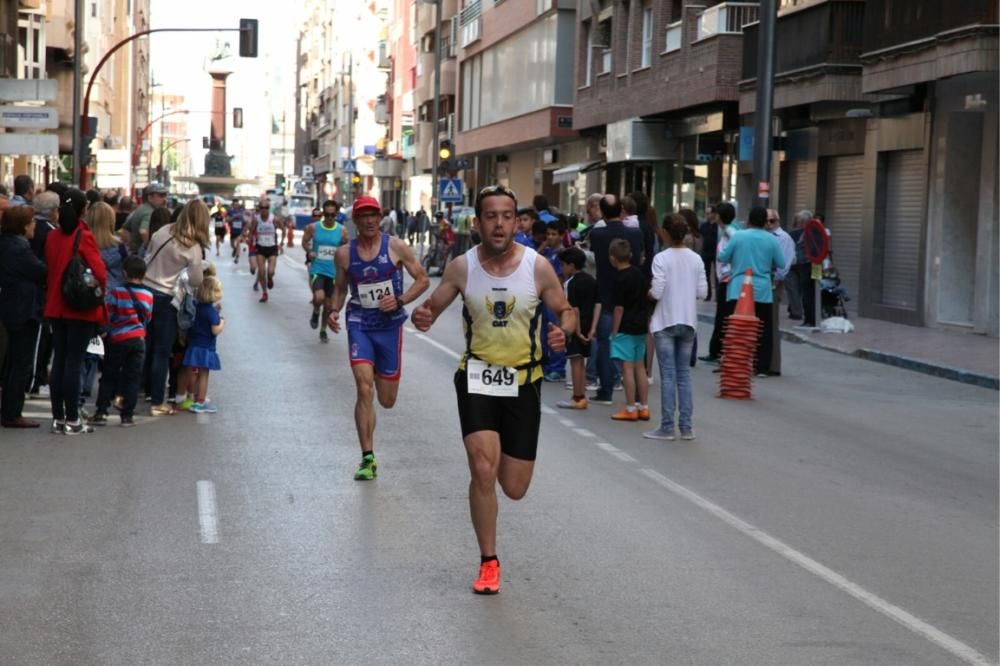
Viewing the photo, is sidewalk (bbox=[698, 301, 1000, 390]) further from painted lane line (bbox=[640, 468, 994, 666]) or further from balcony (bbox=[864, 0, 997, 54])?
painted lane line (bbox=[640, 468, 994, 666])

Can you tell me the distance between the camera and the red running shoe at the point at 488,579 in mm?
7441

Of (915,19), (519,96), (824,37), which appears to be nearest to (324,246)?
(915,19)

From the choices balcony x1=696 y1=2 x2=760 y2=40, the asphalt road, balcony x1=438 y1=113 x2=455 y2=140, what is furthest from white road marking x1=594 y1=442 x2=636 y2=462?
balcony x1=438 y1=113 x2=455 y2=140

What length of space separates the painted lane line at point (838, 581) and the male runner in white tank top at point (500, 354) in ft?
5.19

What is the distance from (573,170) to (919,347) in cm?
2501

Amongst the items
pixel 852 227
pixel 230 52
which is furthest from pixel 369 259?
pixel 230 52

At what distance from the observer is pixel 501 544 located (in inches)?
341

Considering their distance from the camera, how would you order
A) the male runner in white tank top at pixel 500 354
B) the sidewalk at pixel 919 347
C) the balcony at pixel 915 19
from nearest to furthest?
the male runner in white tank top at pixel 500 354, the sidewalk at pixel 919 347, the balcony at pixel 915 19

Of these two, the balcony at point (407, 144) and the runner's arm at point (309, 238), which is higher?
the balcony at point (407, 144)

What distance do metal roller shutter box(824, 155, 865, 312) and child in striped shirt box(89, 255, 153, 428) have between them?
19.4m

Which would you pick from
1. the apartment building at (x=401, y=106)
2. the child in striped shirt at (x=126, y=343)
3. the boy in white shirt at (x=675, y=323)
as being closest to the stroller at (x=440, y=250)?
the child in striped shirt at (x=126, y=343)

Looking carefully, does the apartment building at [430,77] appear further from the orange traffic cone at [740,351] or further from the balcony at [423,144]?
the orange traffic cone at [740,351]

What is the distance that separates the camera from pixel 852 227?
3159cm

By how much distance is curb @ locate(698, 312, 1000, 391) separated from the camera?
1911cm
